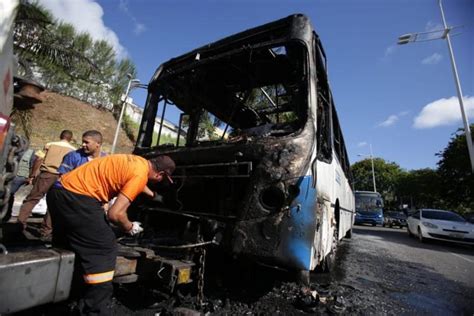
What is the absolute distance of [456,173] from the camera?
73.6 ft

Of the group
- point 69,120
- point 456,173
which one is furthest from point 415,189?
point 69,120

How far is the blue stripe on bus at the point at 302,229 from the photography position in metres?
2.35

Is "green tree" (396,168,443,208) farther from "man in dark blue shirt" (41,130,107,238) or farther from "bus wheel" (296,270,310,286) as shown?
"man in dark blue shirt" (41,130,107,238)

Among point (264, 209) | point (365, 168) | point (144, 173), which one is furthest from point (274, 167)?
point (365, 168)

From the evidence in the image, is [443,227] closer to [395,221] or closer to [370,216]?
[370,216]

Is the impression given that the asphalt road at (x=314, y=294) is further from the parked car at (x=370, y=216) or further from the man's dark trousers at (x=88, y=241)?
the parked car at (x=370, y=216)

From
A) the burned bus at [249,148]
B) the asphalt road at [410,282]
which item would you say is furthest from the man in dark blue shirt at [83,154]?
the asphalt road at [410,282]

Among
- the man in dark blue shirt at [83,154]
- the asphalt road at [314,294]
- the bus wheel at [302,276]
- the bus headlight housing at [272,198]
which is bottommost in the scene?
the asphalt road at [314,294]

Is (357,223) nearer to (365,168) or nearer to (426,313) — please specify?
(426,313)

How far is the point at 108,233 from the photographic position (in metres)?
1.95

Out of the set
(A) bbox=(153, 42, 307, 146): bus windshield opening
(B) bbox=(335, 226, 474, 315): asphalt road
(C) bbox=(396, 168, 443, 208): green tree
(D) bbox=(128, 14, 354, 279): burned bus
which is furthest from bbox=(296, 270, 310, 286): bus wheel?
(C) bbox=(396, 168, 443, 208): green tree

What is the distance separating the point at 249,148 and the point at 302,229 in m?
0.90

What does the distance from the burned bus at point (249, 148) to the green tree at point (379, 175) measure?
155 feet

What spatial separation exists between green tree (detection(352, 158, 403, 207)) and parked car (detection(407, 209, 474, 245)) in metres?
38.2
